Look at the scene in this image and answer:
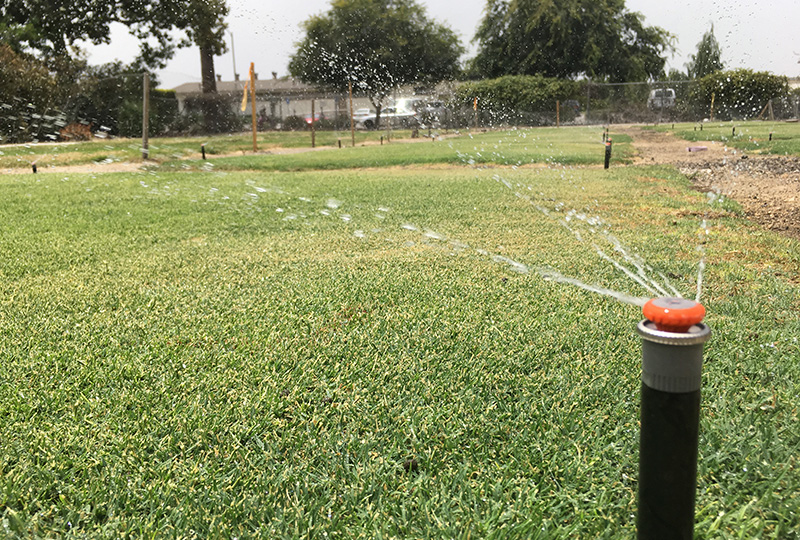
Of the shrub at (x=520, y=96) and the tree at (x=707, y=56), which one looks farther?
the shrub at (x=520, y=96)

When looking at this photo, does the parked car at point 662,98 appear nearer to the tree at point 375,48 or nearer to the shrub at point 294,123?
the tree at point 375,48

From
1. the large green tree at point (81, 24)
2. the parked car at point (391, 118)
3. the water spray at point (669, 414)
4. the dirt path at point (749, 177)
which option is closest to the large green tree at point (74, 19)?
the large green tree at point (81, 24)

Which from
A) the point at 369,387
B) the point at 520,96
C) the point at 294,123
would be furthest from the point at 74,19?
the point at 369,387

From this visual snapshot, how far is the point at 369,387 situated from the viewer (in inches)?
90.0

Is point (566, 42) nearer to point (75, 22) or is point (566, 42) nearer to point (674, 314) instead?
point (75, 22)

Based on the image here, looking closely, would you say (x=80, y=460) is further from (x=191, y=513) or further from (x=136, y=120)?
(x=136, y=120)

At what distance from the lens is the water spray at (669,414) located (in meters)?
1.03

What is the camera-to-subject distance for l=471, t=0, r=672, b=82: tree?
24.8 m

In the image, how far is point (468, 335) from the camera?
111 inches

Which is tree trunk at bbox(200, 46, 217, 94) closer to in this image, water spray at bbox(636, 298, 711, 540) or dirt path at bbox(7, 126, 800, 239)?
dirt path at bbox(7, 126, 800, 239)

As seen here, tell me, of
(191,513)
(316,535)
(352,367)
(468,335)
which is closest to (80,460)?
(191,513)

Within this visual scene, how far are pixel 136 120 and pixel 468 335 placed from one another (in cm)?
2322

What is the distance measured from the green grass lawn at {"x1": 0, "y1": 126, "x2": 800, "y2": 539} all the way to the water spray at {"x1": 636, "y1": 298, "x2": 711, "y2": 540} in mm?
393

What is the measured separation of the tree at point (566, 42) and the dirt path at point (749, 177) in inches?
379
